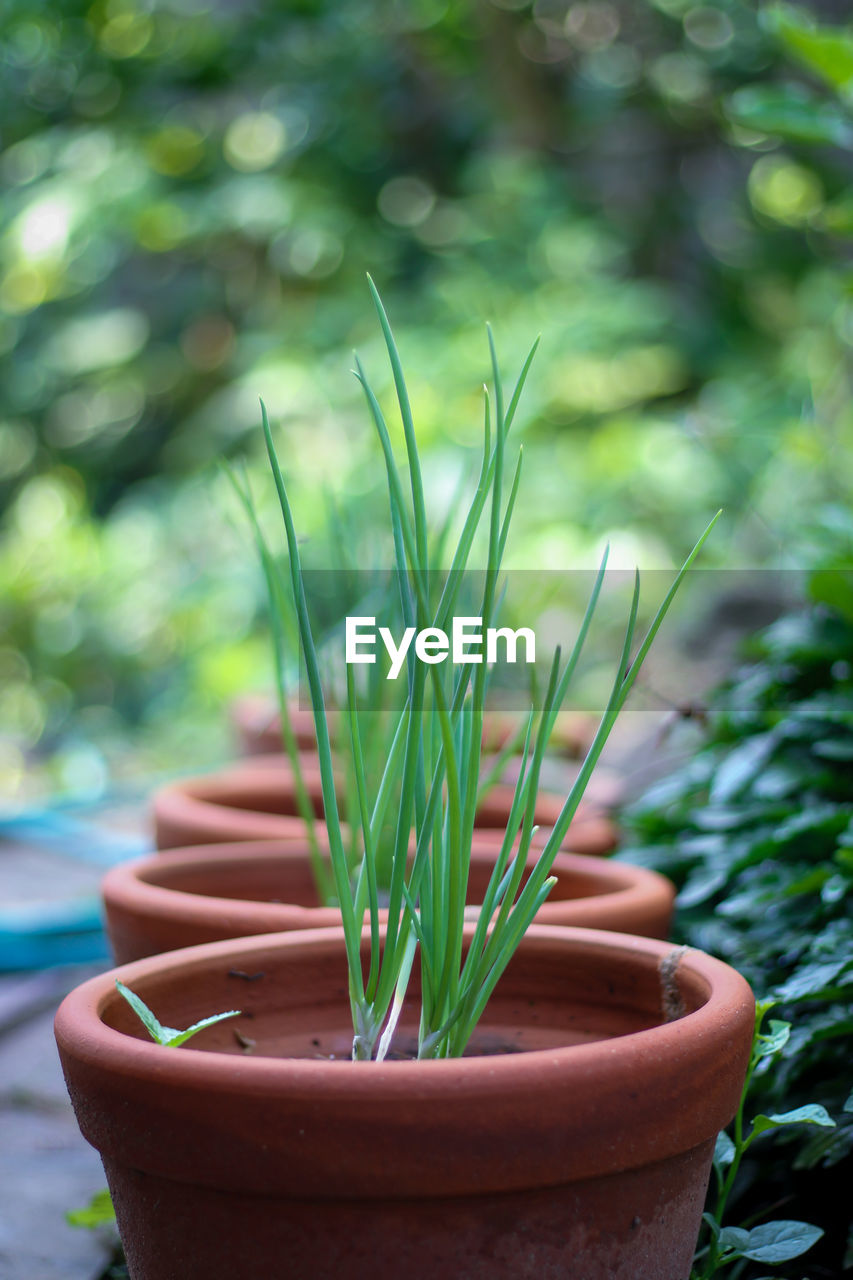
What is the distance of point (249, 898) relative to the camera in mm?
1063

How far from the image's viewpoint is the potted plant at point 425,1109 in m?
0.51

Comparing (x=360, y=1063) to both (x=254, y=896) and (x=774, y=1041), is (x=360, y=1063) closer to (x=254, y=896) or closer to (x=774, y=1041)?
(x=774, y=1041)

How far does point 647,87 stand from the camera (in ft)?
16.2

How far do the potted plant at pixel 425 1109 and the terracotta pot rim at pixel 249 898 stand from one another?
6.3 inches

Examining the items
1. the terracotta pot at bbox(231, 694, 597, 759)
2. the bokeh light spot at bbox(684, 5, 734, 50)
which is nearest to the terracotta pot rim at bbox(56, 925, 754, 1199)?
the terracotta pot at bbox(231, 694, 597, 759)

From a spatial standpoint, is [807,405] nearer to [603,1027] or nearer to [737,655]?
[737,655]

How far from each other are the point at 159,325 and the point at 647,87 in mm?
2553

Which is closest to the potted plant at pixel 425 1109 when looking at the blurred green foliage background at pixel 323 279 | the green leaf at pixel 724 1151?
the green leaf at pixel 724 1151

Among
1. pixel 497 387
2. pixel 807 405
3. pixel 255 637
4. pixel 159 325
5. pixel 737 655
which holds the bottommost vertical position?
pixel 255 637

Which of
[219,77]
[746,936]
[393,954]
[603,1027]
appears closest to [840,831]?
[746,936]

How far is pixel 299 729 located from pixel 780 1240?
119cm

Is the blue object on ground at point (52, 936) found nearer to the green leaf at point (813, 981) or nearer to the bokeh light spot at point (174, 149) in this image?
the green leaf at point (813, 981)

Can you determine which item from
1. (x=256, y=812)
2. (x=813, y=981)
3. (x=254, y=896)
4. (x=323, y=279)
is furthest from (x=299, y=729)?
(x=323, y=279)

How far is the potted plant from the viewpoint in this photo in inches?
20.1
